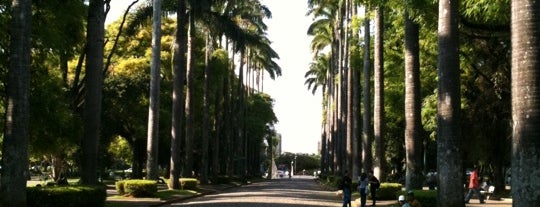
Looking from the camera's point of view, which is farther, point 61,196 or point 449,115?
point 61,196

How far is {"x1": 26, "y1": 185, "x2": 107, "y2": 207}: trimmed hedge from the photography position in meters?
16.8

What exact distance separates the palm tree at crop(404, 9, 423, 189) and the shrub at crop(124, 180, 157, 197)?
11618 millimetres

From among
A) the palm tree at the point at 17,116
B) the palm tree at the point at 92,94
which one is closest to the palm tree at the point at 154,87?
the palm tree at the point at 92,94

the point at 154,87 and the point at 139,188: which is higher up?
the point at 154,87

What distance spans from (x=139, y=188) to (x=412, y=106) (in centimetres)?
1275

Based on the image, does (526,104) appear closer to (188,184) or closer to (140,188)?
(140,188)

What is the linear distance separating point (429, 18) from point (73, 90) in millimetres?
17925

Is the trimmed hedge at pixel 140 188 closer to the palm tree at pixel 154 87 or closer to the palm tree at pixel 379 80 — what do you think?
the palm tree at pixel 154 87

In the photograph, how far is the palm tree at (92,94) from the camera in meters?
21.3

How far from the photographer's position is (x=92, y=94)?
21.6 metres

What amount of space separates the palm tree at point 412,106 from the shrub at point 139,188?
11.6 meters

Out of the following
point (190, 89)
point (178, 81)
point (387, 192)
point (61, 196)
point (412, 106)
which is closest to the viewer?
point (61, 196)

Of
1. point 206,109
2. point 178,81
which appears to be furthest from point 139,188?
point 206,109

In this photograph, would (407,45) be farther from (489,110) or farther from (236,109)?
(236,109)
